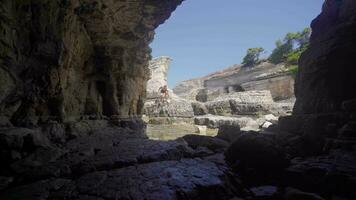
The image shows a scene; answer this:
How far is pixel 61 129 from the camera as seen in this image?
5.64 metres

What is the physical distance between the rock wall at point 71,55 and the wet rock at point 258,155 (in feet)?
14.9

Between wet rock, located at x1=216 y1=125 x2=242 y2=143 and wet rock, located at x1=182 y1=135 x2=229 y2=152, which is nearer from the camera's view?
wet rock, located at x1=182 y1=135 x2=229 y2=152

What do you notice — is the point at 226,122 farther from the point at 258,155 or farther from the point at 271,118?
the point at 258,155

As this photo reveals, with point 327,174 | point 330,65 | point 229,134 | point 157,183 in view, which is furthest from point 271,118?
point 157,183

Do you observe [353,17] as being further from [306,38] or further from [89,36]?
[306,38]

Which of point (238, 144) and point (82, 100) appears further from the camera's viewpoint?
point (82, 100)

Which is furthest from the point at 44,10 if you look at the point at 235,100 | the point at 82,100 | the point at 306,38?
the point at 306,38

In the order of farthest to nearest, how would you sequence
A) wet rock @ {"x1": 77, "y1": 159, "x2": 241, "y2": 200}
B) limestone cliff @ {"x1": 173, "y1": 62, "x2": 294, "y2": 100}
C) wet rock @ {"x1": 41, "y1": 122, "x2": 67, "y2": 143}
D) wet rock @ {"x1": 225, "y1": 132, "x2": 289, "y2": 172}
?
limestone cliff @ {"x1": 173, "y1": 62, "x2": 294, "y2": 100} → wet rock @ {"x1": 41, "y1": 122, "x2": 67, "y2": 143} → wet rock @ {"x1": 225, "y1": 132, "x2": 289, "y2": 172} → wet rock @ {"x1": 77, "y1": 159, "x2": 241, "y2": 200}

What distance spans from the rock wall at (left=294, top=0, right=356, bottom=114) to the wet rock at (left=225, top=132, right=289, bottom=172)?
299cm

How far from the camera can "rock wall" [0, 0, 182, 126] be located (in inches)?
173

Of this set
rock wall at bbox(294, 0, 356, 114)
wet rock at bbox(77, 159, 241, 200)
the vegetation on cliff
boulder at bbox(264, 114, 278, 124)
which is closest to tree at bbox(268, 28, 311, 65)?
the vegetation on cliff

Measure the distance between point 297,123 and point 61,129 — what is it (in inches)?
290

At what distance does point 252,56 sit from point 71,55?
31.4 m

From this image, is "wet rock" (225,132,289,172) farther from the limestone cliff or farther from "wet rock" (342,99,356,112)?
the limestone cliff
